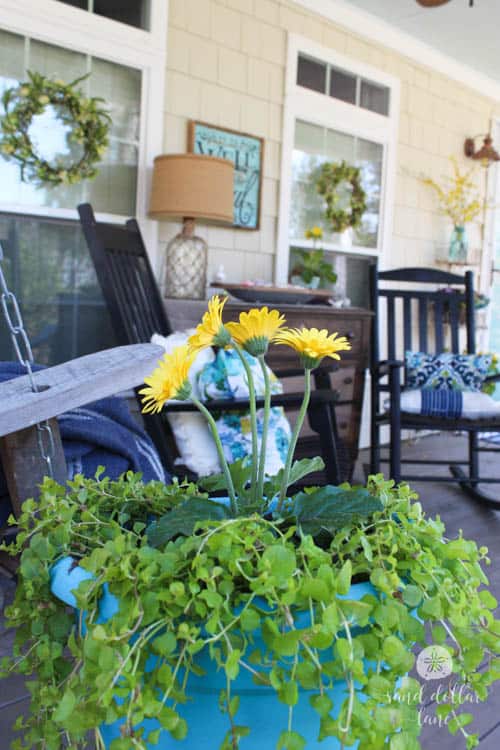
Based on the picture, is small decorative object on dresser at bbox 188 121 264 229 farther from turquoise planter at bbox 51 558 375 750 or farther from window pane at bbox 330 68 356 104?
turquoise planter at bbox 51 558 375 750

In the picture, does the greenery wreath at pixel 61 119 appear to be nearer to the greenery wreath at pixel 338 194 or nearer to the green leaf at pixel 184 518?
the greenery wreath at pixel 338 194

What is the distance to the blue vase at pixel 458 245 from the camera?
4988 millimetres

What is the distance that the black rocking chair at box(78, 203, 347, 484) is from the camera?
6.75ft

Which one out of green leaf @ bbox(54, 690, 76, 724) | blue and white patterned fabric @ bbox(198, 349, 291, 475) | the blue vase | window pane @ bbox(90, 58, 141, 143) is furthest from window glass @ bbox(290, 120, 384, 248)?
green leaf @ bbox(54, 690, 76, 724)

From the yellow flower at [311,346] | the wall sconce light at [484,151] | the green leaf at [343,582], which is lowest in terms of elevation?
the green leaf at [343,582]

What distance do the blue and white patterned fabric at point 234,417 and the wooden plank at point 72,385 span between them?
40.4 inches

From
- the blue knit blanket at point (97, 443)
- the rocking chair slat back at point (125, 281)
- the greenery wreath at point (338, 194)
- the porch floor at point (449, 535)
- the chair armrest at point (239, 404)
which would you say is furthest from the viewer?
the greenery wreath at point (338, 194)

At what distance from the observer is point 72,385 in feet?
3.07

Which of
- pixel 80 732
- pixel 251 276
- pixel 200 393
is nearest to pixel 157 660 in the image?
pixel 80 732

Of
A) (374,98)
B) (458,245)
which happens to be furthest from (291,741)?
(458,245)

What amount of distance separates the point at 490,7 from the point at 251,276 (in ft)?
6.74

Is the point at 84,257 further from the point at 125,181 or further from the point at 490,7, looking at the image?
the point at 490,7

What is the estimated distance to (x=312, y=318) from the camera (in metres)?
3.35

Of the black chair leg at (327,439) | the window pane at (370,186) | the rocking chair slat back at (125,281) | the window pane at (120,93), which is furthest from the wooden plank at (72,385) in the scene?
the window pane at (370,186)
